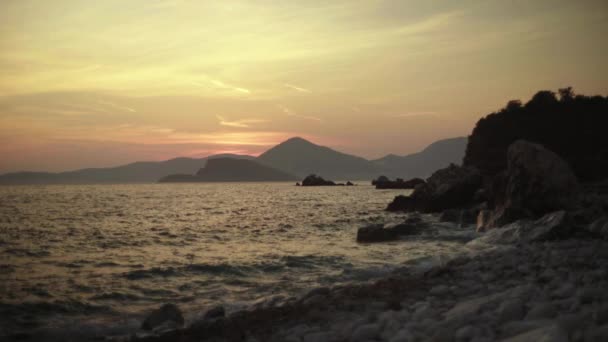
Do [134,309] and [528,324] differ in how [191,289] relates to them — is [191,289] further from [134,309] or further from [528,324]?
[528,324]

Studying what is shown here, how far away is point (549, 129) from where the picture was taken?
5425 cm

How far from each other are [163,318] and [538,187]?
18.6 metres

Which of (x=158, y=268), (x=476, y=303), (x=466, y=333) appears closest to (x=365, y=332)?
(x=466, y=333)

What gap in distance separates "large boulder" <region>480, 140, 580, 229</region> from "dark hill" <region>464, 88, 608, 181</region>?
3215 cm

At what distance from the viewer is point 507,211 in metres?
19.2

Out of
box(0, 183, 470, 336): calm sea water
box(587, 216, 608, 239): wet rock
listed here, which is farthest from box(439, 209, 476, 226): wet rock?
box(587, 216, 608, 239): wet rock

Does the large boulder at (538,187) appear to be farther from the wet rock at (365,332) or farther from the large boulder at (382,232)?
the wet rock at (365,332)

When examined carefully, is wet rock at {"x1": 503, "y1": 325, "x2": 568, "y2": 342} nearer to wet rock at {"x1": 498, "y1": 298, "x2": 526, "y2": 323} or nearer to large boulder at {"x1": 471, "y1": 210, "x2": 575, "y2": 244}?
wet rock at {"x1": 498, "y1": 298, "x2": 526, "y2": 323}

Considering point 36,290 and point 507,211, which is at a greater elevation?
point 507,211

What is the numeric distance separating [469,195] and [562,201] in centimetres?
1590

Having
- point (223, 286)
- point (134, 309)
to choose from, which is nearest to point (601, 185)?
point (223, 286)

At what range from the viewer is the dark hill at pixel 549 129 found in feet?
172

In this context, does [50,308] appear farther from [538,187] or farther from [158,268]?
[538,187]

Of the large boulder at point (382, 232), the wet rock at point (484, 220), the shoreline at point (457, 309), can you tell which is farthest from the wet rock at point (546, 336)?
the wet rock at point (484, 220)
